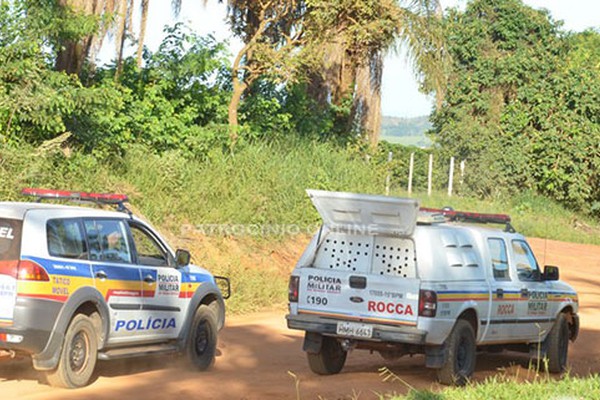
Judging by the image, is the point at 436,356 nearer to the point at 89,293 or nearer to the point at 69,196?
the point at 89,293

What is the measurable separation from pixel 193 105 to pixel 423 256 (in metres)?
15.0

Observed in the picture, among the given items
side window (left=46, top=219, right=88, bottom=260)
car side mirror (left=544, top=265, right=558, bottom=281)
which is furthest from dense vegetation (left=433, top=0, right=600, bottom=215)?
side window (left=46, top=219, right=88, bottom=260)

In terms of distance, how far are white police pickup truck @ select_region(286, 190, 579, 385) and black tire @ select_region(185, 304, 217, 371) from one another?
102cm

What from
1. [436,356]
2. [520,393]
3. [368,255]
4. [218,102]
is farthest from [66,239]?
[218,102]

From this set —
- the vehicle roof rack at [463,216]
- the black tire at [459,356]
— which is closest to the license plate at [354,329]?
the black tire at [459,356]

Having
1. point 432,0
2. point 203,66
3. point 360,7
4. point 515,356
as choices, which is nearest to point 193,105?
point 203,66

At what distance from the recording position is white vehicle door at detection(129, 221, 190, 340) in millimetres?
12781

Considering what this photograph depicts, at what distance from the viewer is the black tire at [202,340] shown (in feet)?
44.5

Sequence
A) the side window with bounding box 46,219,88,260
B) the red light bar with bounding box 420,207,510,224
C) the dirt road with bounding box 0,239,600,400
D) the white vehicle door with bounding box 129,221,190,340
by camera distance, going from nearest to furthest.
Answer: the side window with bounding box 46,219,88,260, the dirt road with bounding box 0,239,600,400, the white vehicle door with bounding box 129,221,190,340, the red light bar with bounding box 420,207,510,224

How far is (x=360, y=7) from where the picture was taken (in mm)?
28125

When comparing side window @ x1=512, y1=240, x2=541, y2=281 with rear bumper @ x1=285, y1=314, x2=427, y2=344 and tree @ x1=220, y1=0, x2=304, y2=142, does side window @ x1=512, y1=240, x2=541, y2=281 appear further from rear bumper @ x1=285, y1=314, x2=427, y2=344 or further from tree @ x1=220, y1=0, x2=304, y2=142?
tree @ x1=220, y1=0, x2=304, y2=142

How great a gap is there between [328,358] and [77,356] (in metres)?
3.36

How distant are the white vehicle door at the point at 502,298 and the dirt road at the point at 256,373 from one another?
58 centimetres

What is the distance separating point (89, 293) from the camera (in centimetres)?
1162
